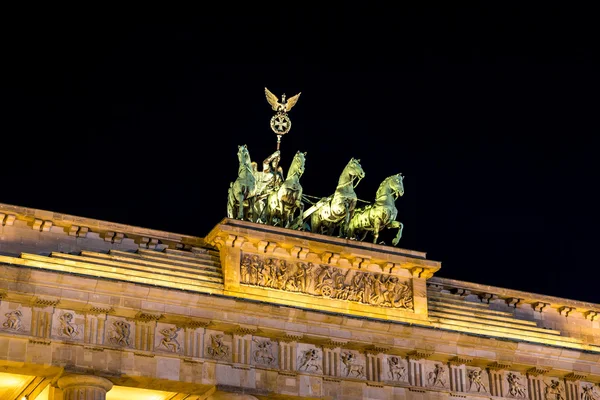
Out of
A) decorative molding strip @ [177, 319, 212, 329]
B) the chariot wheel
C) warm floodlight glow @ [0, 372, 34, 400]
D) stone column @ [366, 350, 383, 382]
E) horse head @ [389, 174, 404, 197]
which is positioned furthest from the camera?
horse head @ [389, 174, 404, 197]

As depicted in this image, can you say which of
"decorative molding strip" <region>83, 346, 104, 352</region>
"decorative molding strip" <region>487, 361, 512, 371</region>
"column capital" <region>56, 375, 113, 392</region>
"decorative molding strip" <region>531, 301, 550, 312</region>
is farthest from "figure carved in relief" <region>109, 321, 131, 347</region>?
"decorative molding strip" <region>531, 301, 550, 312</region>

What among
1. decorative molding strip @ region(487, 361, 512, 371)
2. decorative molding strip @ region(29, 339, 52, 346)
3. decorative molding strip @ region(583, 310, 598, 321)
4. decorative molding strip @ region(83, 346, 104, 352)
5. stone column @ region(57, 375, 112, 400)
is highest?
decorative molding strip @ region(583, 310, 598, 321)

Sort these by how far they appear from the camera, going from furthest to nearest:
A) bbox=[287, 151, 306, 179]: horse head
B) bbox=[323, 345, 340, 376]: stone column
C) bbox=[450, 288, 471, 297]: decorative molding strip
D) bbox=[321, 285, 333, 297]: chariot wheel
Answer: bbox=[450, 288, 471, 297]: decorative molding strip < bbox=[287, 151, 306, 179]: horse head < bbox=[321, 285, 333, 297]: chariot wheel < bbox=[323, 345, 340, 376]: stone column

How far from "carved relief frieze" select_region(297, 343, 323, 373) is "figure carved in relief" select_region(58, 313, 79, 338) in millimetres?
6358

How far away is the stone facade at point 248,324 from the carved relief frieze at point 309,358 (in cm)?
4

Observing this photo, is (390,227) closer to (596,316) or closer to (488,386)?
(488,386)

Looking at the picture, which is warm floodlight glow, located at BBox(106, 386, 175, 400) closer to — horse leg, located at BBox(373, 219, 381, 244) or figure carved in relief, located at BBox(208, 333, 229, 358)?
figure carved in relief, located at BBox(208, 333, 229, 358)

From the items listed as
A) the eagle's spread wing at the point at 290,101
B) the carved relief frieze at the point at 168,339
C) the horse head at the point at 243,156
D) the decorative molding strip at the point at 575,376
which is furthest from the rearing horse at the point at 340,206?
the decorative molding strip at the point at 575,376

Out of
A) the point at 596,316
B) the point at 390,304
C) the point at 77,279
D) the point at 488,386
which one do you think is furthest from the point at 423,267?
the point at 77,279

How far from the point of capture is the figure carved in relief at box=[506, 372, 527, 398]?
3878 centimetres

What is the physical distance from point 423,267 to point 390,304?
155 cm

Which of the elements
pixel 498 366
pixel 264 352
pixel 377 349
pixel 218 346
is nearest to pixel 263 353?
pixel 264 352

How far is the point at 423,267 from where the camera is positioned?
38.9 metres

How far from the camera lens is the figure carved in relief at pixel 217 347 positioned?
35.0m
